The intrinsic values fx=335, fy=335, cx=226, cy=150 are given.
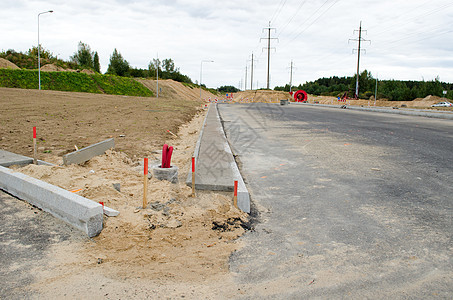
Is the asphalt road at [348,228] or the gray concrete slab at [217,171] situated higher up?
the gray concrete slab at [217,171]

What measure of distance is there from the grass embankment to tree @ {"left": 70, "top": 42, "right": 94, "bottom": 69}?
56.1 feet

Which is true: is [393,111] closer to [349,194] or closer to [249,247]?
[349,194]

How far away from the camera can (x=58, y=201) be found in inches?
169

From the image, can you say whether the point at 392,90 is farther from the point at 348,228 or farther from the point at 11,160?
the point at 11,160

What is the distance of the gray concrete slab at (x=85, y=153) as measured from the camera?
6762 mm

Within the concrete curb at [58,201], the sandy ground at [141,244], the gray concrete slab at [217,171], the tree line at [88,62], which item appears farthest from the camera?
the tree line at [88,62]

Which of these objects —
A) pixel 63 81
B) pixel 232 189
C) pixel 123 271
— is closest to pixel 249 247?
pixel 123 271

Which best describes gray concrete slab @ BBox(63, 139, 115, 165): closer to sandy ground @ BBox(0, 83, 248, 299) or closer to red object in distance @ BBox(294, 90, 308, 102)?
sandy ground @ BBox(0, 83, 248, 299)

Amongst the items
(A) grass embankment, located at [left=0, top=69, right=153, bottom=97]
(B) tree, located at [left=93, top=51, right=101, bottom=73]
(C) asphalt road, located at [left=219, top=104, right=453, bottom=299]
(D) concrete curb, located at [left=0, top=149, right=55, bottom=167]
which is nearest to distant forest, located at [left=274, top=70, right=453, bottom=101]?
(A) grass embankment, located at [left=0, top=69, right=153, bottom=97]

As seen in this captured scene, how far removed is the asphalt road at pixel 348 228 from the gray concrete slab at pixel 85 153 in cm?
331

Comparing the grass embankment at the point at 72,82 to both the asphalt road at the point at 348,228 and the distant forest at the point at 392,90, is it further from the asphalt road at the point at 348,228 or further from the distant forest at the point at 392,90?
the asphalt road at the point at 348,228

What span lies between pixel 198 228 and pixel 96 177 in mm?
2611

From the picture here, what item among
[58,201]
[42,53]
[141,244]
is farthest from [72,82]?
[141,244]

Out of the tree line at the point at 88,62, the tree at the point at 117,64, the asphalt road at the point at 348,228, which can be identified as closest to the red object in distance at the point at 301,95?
the tree line at the point at 88,62
